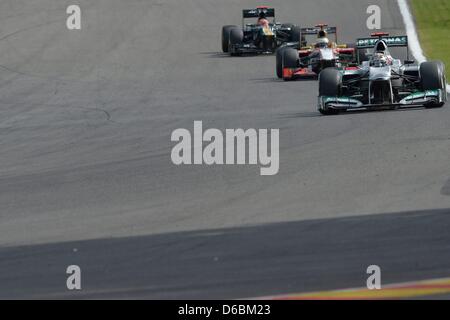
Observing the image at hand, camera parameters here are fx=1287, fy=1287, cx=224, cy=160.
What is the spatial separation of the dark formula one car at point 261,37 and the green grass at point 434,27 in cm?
347

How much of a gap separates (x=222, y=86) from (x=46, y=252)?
15.7 m

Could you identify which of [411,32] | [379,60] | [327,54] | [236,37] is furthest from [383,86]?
[411,32]

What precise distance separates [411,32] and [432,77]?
16188 millimetres

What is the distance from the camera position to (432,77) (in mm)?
19375

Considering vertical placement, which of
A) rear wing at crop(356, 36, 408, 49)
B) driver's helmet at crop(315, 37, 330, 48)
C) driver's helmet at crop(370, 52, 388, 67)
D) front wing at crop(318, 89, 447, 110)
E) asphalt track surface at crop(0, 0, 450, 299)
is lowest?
asphalt track surface at crop(0, 0, 450, 299)

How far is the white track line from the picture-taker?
29469 millimetres

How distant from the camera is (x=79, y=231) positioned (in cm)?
1139

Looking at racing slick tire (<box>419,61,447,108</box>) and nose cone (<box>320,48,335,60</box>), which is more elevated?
nose cone (<box>320,48,335,60</box>)

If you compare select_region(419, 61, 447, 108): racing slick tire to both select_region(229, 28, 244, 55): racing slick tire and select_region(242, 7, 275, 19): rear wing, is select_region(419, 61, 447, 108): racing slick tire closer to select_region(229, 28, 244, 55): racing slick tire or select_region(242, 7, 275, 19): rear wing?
select_region(242, 7, 275, 19): rear wing

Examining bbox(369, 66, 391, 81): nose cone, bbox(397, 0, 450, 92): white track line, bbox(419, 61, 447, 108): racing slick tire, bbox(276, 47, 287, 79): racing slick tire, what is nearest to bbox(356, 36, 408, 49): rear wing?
bbox(369, 66, 391, 81): nose cone

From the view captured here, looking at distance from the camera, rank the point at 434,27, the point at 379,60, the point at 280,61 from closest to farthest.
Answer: the point at 379,60, the point at 280,61, the point at 434,27

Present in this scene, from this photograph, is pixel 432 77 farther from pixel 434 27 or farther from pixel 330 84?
pixel 434 27

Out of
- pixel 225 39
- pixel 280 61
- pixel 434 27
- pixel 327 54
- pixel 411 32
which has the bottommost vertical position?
pixel 327 54

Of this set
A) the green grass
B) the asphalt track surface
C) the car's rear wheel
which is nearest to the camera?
the asphalt track surface
